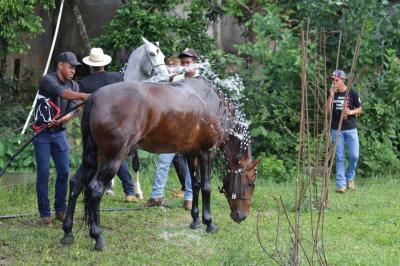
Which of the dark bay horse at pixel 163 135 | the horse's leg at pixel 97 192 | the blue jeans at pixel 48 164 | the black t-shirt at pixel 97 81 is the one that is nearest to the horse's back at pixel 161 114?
the dark bay horse at pixel 163 135

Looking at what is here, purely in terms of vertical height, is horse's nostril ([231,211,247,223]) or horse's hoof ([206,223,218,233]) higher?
horse's nostril ([231,211,247,223])

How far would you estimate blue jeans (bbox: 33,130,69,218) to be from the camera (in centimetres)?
681

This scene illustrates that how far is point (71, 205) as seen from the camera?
6.33 metres

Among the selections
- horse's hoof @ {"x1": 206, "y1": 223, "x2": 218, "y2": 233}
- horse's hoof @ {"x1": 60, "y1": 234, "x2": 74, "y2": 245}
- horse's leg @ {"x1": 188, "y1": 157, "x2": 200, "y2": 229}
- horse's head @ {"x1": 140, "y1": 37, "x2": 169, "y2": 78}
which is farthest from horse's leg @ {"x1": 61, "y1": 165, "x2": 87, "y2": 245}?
horse's head @ {"x1": 140, "y1": 37, "x2": 169, "y2": 78}

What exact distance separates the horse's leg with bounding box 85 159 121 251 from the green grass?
0.15m

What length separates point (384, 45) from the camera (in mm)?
12305

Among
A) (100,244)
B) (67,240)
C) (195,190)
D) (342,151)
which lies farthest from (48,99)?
(342,151)

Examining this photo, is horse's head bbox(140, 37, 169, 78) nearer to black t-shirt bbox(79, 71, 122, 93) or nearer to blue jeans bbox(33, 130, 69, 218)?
black t-shirt bbox(79, 71, 122, 93)

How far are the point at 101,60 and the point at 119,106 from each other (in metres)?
2.34

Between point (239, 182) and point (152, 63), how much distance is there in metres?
2.09

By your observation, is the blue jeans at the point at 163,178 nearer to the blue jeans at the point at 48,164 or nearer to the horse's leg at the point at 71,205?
the blue jeans at the point at 48,164

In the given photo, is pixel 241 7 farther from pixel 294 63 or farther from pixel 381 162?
pixel 381 162

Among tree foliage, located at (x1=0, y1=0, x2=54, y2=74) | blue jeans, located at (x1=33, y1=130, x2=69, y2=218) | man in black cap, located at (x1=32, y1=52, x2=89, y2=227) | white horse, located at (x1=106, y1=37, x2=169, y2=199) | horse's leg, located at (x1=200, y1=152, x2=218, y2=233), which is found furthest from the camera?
tree foliage, located at (x1=0, y1=0, x2=54, y2=74)

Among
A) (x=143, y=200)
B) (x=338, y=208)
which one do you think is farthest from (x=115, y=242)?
(x=338, y=208)
